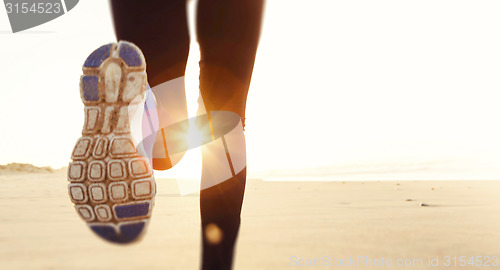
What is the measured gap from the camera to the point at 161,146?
4.71ft

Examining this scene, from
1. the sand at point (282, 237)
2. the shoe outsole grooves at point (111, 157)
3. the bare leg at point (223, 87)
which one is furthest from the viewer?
the sand at point (282, 237)

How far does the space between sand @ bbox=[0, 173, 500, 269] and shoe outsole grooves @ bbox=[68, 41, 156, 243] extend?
1.12ft

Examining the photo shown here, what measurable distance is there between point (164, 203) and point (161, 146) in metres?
2.57

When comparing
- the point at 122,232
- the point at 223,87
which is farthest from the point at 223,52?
the point at 122,232

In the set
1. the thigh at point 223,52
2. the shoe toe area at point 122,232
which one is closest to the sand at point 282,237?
the shoe toe area at point 122,232

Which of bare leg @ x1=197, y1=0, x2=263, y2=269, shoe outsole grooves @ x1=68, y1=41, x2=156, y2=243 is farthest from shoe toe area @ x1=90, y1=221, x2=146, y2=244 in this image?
bare leg @ x1=197, y1=0, x2=263, y2=269

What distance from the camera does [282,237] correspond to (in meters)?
2.32

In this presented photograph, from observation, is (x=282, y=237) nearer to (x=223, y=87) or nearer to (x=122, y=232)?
(x=223, y=87)

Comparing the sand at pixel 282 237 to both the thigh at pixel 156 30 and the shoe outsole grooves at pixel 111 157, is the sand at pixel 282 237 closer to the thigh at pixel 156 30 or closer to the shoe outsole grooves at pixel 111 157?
the shoe outsole grooves at pixel 111 157

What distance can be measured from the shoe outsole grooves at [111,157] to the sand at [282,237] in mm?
343

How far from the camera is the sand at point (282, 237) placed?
1901 millimetres

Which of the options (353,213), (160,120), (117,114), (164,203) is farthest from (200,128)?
(164,203)

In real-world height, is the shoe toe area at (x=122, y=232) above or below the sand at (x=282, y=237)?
above

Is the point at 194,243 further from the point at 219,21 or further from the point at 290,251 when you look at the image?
the point at 219,21
